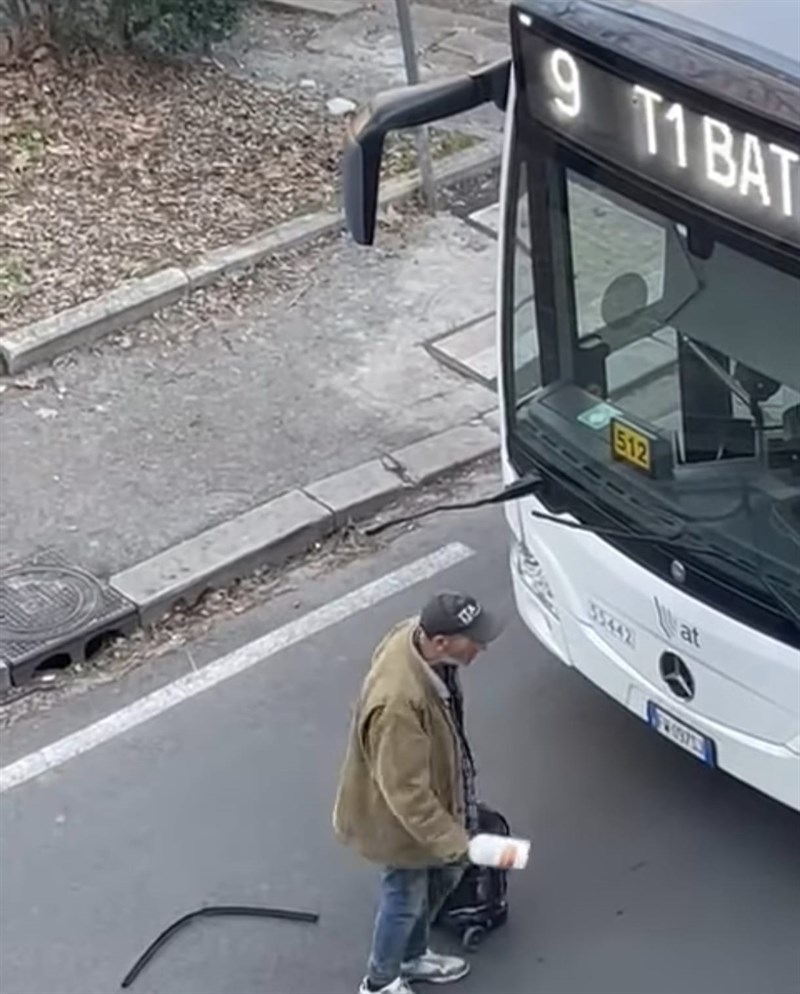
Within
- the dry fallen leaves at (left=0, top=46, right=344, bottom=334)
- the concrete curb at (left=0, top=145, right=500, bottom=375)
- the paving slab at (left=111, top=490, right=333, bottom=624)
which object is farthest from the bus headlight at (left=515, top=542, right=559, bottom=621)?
the dry fallen leaves at (left=0, top=46, right=344, bottom=334)

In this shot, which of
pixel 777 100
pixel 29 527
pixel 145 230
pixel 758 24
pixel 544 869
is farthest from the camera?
pixel 145 230

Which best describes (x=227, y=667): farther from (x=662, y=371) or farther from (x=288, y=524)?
(x=662, y=371)

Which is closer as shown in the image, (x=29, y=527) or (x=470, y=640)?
(x=470, y=640)

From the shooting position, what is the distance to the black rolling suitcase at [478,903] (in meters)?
6.99

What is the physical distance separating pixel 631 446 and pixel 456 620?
3.26 feet

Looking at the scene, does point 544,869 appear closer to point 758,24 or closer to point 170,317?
point 758,24

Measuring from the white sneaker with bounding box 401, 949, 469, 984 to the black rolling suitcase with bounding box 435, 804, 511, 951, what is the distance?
0.40ft

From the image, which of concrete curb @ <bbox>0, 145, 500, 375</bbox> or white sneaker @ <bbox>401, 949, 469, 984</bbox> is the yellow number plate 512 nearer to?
white sneaker @ <bbox>401, 949, 469, 984</bbox>

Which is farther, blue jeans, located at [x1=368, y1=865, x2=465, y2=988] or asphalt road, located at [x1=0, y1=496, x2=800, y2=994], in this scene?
asphalt road, located at [x1=0, y1=496, x2=800, y2=994]

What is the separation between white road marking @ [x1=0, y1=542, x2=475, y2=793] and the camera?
8078 millimetres

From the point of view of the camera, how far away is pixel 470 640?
6.17m

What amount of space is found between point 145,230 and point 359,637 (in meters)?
3.94

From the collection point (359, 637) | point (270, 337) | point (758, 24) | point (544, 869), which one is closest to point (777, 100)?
point (758, 24)

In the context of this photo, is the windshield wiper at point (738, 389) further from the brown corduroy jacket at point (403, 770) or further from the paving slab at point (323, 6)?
the paving slab at point (323, 6)
